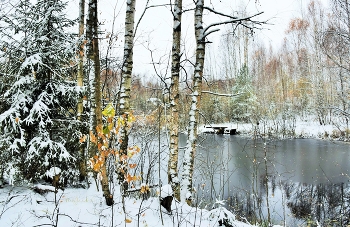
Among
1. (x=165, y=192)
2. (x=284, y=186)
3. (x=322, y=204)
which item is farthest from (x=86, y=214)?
(x=284, y=186)

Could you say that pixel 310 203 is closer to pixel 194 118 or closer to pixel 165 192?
pixel 194 118

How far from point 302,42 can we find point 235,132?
1200 cm

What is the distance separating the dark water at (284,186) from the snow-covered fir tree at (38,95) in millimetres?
2674

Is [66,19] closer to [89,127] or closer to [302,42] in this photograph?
[89,127]

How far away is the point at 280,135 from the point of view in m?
18.9

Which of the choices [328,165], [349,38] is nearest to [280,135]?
[328,165]

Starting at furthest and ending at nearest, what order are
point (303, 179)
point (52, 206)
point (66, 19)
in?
point (303, 179) < point (66, 19) < point (52, 206)

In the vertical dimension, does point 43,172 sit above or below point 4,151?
below

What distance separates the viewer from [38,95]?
14.1ft

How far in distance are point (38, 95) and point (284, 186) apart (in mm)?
8166

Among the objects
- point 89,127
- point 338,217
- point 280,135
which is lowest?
point 338,217

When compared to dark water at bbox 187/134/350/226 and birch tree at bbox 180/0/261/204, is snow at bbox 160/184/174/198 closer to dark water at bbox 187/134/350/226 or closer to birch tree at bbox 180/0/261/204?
dark water at bbox 187/134/350/226

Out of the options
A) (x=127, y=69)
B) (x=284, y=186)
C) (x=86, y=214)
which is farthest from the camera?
(x=284, y=186)

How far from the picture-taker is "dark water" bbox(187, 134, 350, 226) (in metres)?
5.72
